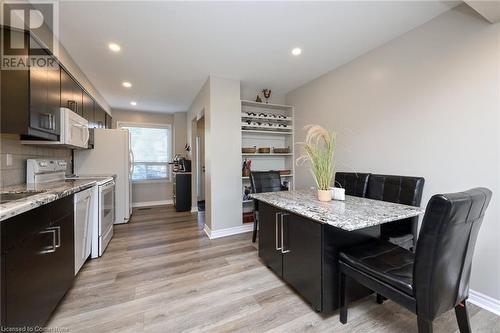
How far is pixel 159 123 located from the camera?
556 centimetres

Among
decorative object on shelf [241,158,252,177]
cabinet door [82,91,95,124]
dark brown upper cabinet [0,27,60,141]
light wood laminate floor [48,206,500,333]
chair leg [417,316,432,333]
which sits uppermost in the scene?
cabinet door [82,91,95,124]

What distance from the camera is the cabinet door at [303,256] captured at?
1.50 meters

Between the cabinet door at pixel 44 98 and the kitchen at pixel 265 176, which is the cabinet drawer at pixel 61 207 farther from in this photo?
the cabinet door at pixel 44 98

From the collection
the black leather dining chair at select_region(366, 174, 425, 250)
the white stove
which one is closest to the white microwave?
the white stove

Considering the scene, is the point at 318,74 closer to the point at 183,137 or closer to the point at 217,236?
the point at 217,236

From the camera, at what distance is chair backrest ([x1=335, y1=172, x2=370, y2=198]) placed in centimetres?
247

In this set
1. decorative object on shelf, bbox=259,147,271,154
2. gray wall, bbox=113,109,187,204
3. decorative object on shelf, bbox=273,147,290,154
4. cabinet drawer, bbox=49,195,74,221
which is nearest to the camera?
cabinet drawer, bbox=49,195,74,221

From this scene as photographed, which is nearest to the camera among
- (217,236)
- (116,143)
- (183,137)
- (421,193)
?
(421,193)

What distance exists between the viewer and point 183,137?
5680 millimetres

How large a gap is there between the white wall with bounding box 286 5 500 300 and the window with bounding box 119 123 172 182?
180 inches

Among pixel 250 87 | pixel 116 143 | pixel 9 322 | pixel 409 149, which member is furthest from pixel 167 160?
pixel 409 149

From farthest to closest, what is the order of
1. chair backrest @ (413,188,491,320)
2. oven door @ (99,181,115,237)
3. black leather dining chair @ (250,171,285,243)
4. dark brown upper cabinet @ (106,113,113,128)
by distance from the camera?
1. dark brown upper cabinet @ (106,113,113,128)
2. black leather dining chair @ (250,171,285,243)
3. oven door @ (99,181,115,237)
4. chair backrest @ (413,188,491,320)

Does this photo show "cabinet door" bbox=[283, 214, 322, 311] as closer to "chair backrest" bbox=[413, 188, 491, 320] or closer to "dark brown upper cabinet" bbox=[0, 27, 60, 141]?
"chair backrest" bbox=[413, 188, 491, 320]

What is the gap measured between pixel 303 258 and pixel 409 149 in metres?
1.66
